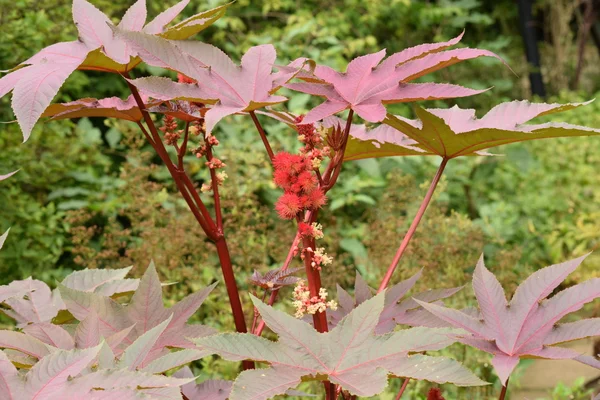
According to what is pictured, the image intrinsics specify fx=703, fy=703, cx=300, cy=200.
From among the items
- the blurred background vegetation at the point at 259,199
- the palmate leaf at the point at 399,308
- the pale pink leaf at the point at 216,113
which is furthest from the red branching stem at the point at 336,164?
the blurred background vegetation at the point at 259,199

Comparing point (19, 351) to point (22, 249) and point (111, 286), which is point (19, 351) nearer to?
point (111, 286)

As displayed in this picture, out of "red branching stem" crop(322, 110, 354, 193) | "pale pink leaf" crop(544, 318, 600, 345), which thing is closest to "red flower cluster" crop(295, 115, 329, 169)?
"red branching stem" crop(322, 110, 354, 193)

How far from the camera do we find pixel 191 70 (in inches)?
37.5

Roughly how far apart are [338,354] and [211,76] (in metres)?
0.42

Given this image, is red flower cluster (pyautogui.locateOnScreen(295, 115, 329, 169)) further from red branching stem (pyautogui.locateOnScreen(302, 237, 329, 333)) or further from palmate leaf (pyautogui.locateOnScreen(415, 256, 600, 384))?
palmate leaf (pyautogui.locateOnScreen(415, 256, 600, 384))

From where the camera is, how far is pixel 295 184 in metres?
0.96

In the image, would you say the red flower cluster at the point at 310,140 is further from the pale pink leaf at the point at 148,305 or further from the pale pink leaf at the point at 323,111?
the pale pink leaf at the point at 148,305

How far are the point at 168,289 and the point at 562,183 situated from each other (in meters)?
3.17

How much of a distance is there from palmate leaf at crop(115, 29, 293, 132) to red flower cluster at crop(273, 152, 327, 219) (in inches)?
3.3

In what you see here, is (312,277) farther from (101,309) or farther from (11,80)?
(11,80)

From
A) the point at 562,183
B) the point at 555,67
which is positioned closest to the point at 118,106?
the point at 562,183

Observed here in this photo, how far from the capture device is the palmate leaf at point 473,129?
102cm

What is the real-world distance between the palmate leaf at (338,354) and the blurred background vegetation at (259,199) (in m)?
1.34

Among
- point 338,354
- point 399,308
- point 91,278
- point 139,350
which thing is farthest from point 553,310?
point 91,278
